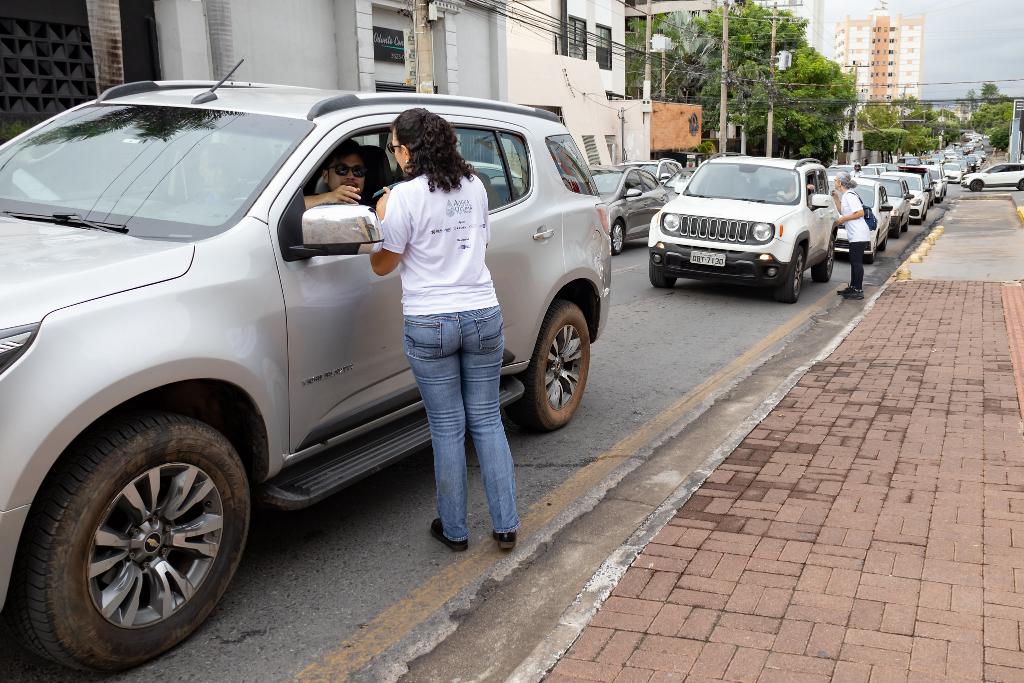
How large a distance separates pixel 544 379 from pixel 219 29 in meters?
14.7

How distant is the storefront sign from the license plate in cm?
1354

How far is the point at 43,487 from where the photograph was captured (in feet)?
9.39

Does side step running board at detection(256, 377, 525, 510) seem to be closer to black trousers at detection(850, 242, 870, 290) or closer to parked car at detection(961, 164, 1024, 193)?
black trousers at detection(850, 242, 870, 290)

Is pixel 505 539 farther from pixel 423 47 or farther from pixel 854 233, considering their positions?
pixel 423 47

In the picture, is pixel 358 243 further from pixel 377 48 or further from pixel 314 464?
pixel 377 48

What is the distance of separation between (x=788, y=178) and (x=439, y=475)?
1010cm

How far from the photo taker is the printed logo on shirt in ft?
12.8

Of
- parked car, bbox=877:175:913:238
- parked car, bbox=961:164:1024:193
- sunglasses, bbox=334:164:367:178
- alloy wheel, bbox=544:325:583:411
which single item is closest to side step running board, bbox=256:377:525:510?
sunglasses, bbox=334:164:367:178

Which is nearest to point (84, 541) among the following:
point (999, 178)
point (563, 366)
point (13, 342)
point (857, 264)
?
point (13, 342)

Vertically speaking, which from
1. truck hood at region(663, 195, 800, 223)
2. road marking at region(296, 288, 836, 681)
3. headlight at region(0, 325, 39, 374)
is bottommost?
road marking at region(296, 288, 836, 681)

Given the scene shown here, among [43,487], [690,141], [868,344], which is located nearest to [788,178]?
[868,344]

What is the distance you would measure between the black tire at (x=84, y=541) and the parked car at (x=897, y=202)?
20.9m

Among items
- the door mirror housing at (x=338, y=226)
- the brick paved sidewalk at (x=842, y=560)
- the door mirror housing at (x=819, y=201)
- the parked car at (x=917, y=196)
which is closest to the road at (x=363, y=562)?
the brick paved sidewalk at (x=842, y=560)

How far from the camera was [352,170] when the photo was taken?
434 centimetres
